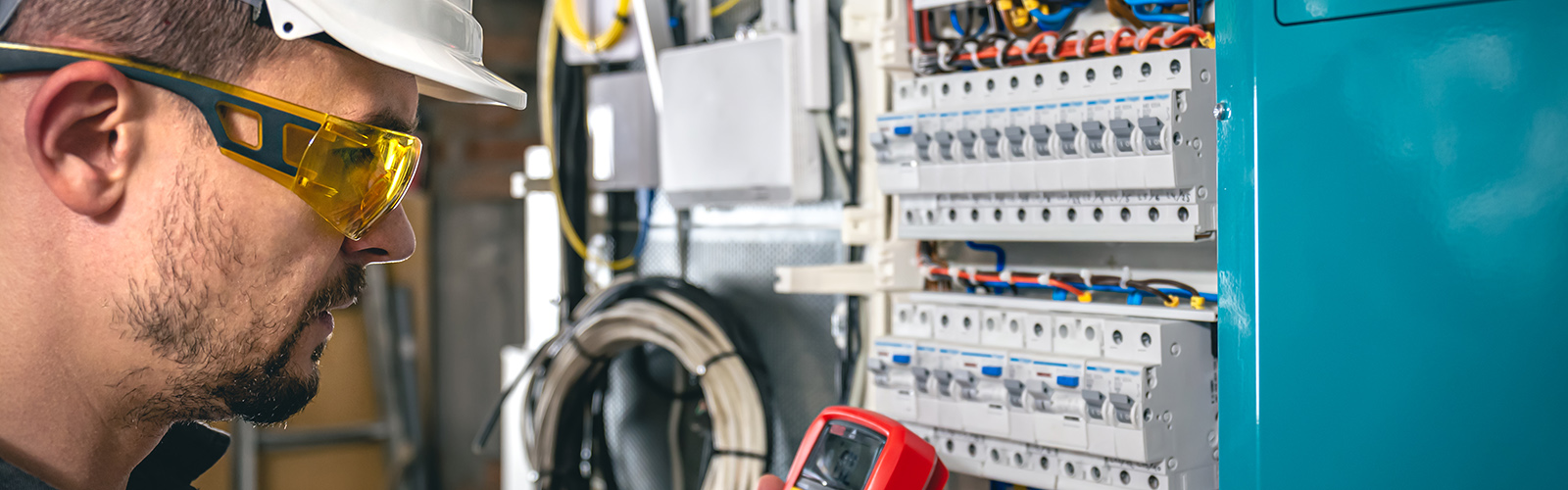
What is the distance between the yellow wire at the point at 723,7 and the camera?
2.14m

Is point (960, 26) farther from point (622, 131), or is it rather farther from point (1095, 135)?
point (622, 131)

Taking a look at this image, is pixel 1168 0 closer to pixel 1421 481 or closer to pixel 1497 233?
pixel 1497 233

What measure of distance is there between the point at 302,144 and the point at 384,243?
17 cm

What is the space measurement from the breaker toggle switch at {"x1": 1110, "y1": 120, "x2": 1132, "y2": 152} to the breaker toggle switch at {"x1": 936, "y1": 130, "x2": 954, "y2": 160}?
24cm

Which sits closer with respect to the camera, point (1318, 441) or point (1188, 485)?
point (1318, 441)

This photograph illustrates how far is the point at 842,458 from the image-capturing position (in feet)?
4.33

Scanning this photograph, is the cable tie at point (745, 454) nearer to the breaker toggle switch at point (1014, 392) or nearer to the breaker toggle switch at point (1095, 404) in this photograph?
the breaker toggle switch at point (1014, 392)

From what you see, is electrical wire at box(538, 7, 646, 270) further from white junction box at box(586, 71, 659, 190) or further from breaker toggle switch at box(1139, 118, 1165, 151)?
breaker toggle switch at box(1139, 118, 1165, 151)

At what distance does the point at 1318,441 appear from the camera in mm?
1062

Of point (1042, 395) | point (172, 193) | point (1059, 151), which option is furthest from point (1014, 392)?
point (172, 193)

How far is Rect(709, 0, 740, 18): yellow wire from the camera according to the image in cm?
214

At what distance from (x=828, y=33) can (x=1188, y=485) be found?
968 mm

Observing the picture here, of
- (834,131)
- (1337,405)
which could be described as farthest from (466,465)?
(1337,405)

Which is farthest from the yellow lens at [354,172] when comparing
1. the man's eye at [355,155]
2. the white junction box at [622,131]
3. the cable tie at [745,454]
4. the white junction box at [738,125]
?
the white junction box at [622,131]
